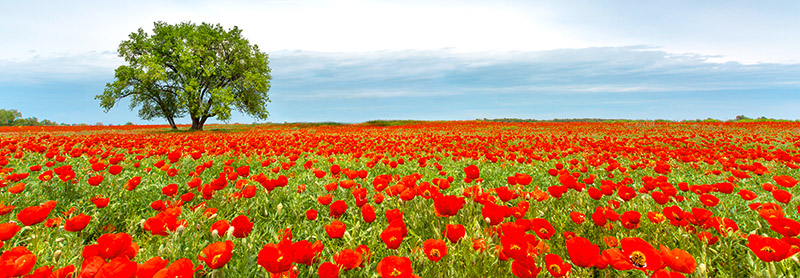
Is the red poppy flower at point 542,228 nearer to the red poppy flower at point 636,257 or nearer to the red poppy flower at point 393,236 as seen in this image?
the red poppy flower at point 636,257

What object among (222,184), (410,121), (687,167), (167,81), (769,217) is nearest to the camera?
(769,217)

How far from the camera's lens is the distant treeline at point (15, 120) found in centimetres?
5112

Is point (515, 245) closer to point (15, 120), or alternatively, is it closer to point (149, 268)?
point (149, 268)

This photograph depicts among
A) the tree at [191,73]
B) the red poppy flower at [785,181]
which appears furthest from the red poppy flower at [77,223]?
the tree at [191,73]

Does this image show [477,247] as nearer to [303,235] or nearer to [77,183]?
[303,235]

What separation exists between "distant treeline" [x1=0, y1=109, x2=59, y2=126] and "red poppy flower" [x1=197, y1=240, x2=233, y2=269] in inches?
2711

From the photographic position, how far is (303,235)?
2951 mm

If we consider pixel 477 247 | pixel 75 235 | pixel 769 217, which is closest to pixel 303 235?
pixel 477 247

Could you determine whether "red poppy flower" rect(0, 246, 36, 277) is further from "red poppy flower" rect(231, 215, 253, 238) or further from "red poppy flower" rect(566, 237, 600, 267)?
"red poppy flower" rect(566, 237, 600, 267)

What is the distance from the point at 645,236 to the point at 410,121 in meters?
35.7

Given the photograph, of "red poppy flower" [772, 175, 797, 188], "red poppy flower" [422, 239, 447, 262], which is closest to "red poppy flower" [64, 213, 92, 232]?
"red poppy flower" [422, 239, 447, 262]

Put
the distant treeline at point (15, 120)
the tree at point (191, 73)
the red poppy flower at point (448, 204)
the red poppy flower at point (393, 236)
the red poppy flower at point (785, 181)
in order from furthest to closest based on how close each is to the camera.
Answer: the distant treeline at point (15, 120) → the tree at point (191, 73) → the red poppy flower at point (785, 181) → the red poppy flower at point (448, 204) → the red poppy flower at point (393, 236)

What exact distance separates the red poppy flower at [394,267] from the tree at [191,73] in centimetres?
2722

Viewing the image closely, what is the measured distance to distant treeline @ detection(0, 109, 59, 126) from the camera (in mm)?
51125
